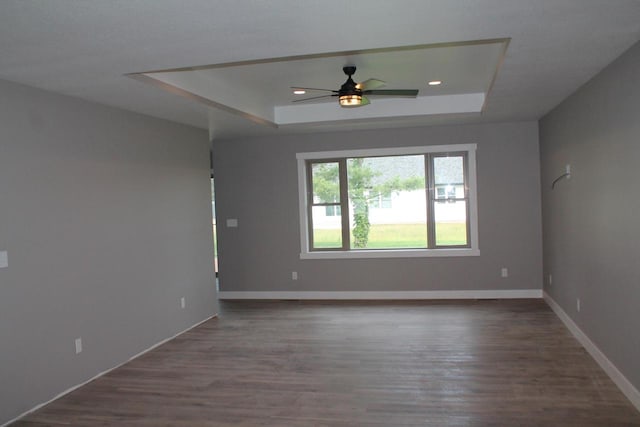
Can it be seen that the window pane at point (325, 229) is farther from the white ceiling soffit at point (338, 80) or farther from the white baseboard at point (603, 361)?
the white baseboard at point (603, 361)

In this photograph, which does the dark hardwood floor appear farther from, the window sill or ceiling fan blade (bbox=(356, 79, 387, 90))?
ceiling fan blade (bbox=(356, 79, 387, 90))

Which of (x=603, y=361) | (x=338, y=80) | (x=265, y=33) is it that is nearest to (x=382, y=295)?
(x=338, y=80)

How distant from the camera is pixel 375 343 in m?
5.35

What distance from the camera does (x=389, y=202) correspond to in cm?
778

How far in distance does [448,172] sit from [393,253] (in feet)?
4.62

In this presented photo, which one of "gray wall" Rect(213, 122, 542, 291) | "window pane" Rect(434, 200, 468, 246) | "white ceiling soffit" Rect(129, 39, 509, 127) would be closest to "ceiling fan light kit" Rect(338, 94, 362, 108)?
"white ceiling soffit" Rect(129, 39, 509, 127)

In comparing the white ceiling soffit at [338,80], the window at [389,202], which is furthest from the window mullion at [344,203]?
the white ceiling soffit at [338,80]

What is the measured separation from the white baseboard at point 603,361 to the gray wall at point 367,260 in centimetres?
130

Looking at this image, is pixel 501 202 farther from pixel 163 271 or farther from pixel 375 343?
pixel 163 271

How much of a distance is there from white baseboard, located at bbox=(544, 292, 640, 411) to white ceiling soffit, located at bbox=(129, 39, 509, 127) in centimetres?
249

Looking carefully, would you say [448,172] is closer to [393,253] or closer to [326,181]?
[393,253]

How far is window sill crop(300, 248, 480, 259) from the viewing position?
291 inches

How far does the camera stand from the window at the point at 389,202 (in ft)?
24.6

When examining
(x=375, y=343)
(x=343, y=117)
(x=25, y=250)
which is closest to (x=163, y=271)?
(x=25, y=250)
